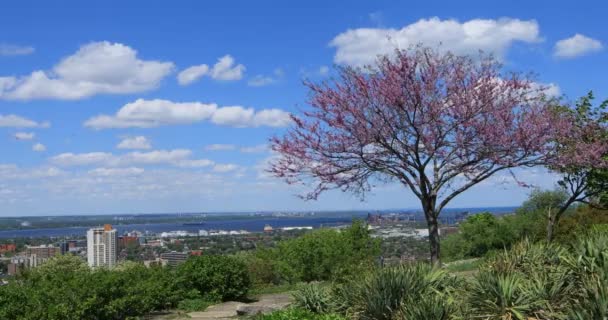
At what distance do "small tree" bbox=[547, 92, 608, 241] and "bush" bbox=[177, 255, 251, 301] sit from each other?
27.3 ft

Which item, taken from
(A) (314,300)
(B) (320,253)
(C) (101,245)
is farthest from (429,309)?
(C) (101,245)

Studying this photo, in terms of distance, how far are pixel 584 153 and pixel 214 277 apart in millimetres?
9391

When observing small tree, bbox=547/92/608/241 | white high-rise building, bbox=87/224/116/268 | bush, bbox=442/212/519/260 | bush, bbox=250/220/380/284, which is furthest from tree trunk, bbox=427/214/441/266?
bush, bbox=442/212/519/260

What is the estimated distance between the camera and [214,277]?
16344 mm

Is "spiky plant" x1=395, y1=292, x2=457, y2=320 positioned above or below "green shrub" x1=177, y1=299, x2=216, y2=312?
above

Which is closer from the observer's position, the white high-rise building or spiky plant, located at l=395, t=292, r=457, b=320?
spiky plant, located at l=395, t=292, r=457, b=320

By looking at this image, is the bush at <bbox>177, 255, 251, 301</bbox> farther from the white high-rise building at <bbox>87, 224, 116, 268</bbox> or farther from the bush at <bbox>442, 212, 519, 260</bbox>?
the bush at <bbox>442, 212, 519, 260</bbox>

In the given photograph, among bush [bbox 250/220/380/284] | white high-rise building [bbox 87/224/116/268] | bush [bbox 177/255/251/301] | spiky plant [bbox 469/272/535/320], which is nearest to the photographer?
spiky plant [bbox 469/272/535/320]

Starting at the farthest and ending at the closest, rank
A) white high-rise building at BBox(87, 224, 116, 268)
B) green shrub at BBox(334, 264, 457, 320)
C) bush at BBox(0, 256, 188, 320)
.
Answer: white high-rise building at BBox(87, 224, 116, 268)
bush at BBox(0, 256, 188, 320)
green shrub at BBox(334, 264, 457, 320)

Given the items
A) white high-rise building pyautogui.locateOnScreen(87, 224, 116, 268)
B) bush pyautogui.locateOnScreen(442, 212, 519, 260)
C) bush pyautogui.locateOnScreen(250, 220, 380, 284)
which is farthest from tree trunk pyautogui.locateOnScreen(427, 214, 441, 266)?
bush pyautogui.locateOnScreen(442, 212, 519, 260)

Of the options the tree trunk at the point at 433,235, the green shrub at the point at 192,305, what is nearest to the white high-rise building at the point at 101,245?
the green shrub at the point at 192,305

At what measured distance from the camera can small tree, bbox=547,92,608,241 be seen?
46.9 feet

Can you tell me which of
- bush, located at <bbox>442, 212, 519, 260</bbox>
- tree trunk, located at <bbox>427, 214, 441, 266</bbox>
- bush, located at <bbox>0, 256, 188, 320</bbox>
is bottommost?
bush, located at <bbox>442, 212, 519, 260</bbox>

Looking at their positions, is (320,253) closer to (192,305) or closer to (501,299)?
(192,305)
